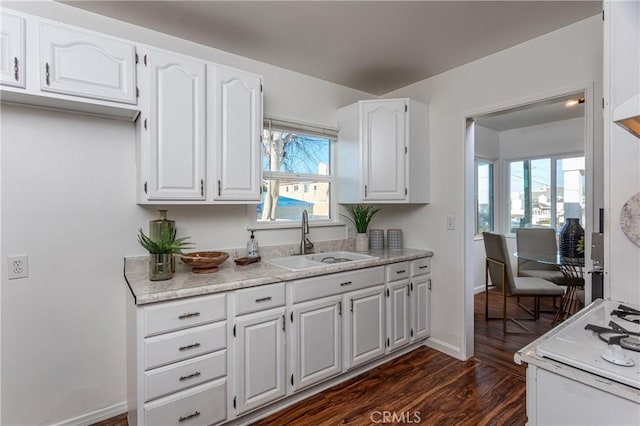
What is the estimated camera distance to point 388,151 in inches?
109

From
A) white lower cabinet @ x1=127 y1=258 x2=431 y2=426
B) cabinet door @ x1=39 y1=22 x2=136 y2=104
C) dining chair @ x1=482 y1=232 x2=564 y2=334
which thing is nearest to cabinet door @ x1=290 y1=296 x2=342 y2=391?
white lower cabinet @ x1=127 y1=258 x2=431 y2=426

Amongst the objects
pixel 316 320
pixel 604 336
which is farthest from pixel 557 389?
pixel 316 320

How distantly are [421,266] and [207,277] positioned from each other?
182 centimetres

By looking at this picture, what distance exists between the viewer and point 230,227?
2445mm

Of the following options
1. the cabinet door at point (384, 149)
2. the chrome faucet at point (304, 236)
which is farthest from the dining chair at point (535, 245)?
the chrome faucet at point (304, 236)

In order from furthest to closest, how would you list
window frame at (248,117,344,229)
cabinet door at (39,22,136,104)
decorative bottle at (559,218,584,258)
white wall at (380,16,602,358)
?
decorative bottle at (559,218,584,258), window frame at (248,117,344,229), white wall at (380,16,602,358), cabinet door at (39,22,136,104)

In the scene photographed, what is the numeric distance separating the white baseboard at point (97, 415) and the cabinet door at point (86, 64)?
72.1 inches

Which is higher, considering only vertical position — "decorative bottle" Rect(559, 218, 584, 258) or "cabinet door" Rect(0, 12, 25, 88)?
"cabinet door" Rect(0, 12, 25, 88)

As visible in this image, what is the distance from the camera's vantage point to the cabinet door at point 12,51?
4.77ft

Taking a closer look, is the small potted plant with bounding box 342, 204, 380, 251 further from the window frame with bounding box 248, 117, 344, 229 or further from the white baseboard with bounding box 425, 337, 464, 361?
the white baseboard with bounding box 425, 337, 464, 361

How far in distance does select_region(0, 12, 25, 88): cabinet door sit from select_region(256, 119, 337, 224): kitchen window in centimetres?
142

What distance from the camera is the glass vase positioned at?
68.7 inches

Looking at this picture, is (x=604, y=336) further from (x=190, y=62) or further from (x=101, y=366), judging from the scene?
(x=101, y=366)

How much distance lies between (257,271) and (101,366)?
3.59 feet
